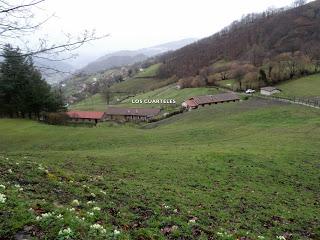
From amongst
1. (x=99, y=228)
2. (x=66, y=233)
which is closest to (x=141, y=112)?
(x=99, y=228)

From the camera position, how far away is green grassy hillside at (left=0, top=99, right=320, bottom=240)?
13781 mm

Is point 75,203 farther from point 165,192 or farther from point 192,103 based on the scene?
point 192,103

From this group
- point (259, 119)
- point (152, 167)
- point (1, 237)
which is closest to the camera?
point (1, 237)

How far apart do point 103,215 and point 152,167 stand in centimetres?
1740

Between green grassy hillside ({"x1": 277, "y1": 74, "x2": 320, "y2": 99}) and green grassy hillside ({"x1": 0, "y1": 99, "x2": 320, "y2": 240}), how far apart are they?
203ft

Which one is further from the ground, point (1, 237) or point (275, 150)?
point (1, 237)

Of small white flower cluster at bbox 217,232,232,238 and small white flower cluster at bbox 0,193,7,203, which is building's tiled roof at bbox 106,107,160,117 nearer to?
small white flower cluster at bbox 217,232,232,238

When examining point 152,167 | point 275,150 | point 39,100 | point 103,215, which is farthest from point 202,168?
point 39,100

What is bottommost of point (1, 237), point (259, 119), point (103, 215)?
point (259, 119)

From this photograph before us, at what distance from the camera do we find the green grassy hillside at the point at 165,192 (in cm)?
1378

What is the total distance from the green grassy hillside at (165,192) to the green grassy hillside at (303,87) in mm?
61932

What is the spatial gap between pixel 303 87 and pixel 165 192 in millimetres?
110758

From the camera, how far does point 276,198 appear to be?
2581 centimetres

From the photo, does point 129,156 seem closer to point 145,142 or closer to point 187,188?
point 187,188
